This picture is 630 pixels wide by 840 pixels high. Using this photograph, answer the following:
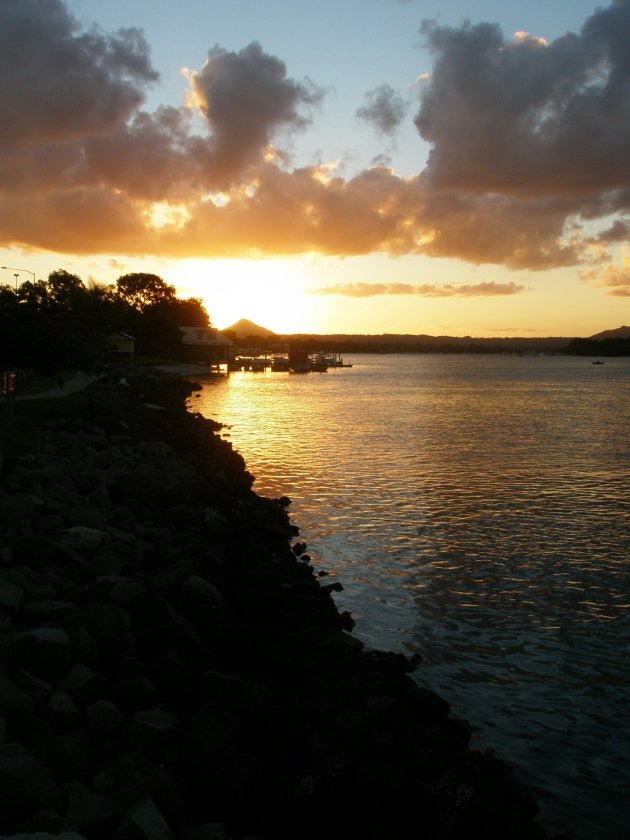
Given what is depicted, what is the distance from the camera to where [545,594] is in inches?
524

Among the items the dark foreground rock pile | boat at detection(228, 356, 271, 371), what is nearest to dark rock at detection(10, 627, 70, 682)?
the dark foreground rock pile

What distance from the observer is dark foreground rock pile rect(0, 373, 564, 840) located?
595 centimetres

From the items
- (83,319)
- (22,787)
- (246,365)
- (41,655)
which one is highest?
(83,319)

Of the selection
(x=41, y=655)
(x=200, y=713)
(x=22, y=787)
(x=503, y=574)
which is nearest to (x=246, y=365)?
(x=503, y=574)

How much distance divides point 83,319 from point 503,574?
6169 centimetres

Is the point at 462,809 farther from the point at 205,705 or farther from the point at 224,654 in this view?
the point at 224,654

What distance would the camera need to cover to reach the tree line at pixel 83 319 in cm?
2633

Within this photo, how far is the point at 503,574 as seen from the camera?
47.8 feet

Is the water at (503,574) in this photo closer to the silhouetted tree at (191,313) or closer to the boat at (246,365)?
the boat at (246,365)

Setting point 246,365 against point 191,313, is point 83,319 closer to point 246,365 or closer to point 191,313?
point 246,365

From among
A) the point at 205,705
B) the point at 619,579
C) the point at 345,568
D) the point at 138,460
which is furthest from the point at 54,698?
the point at 138,460

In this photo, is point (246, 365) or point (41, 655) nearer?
point (41, 655)

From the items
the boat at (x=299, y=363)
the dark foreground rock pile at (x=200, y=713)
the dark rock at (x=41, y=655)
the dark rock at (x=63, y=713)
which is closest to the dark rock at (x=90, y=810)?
the dark foreground rock pile at (x=200, y=713)

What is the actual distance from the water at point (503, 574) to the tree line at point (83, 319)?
7.97m
